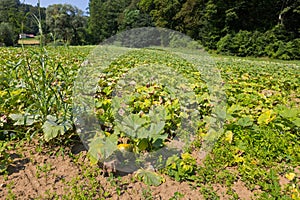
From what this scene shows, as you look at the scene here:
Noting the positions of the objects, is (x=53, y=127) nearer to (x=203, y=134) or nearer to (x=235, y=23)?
(x=203, y=134)

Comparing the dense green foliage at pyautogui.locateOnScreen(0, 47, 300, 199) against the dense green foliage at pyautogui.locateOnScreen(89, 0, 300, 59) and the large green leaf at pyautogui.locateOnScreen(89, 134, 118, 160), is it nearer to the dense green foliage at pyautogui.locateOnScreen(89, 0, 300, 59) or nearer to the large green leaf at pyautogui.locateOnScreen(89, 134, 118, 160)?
the large green leaf at pyautogui.locateOnScreen(89, 134, 118, 160)

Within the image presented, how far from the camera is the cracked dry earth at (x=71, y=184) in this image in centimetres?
161

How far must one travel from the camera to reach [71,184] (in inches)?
65.9

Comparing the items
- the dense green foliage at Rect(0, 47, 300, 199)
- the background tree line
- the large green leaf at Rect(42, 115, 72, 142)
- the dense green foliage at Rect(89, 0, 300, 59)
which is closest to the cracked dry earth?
the dense green foliage at Rect(0, 47, 300, 199)

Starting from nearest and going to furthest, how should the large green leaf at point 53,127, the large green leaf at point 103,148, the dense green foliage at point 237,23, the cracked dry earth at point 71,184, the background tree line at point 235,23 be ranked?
the cracked dry earth at point 71,184 → the large green leaf at point 103,148 → the large green leaf at point 53,127 → the background tree line at point 235,23 → the dense green foliage at point 237,23

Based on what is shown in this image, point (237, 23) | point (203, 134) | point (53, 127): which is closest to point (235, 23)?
point (237, 23)

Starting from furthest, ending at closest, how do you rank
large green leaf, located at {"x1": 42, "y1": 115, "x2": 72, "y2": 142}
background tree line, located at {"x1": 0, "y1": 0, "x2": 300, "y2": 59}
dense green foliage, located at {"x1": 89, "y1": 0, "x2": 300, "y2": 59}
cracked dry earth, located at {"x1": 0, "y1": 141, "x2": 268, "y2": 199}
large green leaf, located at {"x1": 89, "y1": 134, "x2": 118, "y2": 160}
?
dense green foliage, located at {"x1": 89, "y1": 0, "x2": 300, "y2": 59} < background tree line, located at {"x1": 0, "y1": 0, "x2": 300, "y2": 59} < large green leaf, located at {"x1": 42, "y1": 115, "x2": 72, "y2": 142} < large green leaf, located at {"x1": 89, "y1": 134, "x2": 118, "y2": 160} < cracked dry earth, located at {"x1": 0, "y1": 141, "x2": 268, "y2": 199}

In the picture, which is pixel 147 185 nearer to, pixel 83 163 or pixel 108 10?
pixel 83 163

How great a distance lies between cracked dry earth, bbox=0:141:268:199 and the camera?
63.3 inches

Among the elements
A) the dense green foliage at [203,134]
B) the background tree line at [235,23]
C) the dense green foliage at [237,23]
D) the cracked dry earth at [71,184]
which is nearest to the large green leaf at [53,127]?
the dense green foliage at [203,134]

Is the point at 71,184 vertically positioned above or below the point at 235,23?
below

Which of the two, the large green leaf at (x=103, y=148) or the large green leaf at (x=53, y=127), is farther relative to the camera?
the large green leaf at (x=53, y=127)

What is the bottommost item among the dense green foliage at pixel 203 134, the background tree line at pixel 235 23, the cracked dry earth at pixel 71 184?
the cracked dry earth at pixel 71 184

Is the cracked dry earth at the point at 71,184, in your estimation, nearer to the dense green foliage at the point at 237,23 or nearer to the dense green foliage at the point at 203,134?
the dense green foliage at the point at 203,134
